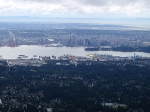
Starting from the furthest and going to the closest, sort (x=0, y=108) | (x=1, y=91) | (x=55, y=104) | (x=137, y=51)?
1. (x=137, y=51)
2. (x=1, y=91)
3. (x=55, y=104)
4. (x=0, y=108)

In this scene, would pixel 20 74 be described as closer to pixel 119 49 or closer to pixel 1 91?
pixel 1 91

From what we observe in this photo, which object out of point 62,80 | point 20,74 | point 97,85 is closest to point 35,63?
point 20,74

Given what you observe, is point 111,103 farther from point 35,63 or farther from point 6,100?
point 35,63

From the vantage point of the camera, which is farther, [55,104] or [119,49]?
[119,49]

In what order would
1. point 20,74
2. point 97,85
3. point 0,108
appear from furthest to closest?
point 20,74 < point 97,85 < point 0,108

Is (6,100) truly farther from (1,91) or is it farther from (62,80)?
(62,80)

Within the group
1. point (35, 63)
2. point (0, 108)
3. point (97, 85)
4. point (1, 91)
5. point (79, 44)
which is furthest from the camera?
point (79, 44)

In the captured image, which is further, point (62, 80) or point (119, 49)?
point (119, 49)

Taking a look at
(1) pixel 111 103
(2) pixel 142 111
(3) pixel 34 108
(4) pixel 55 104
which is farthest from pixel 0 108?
(2) pixel 142 111

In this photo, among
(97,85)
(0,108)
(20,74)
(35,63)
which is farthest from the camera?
(35,63)
